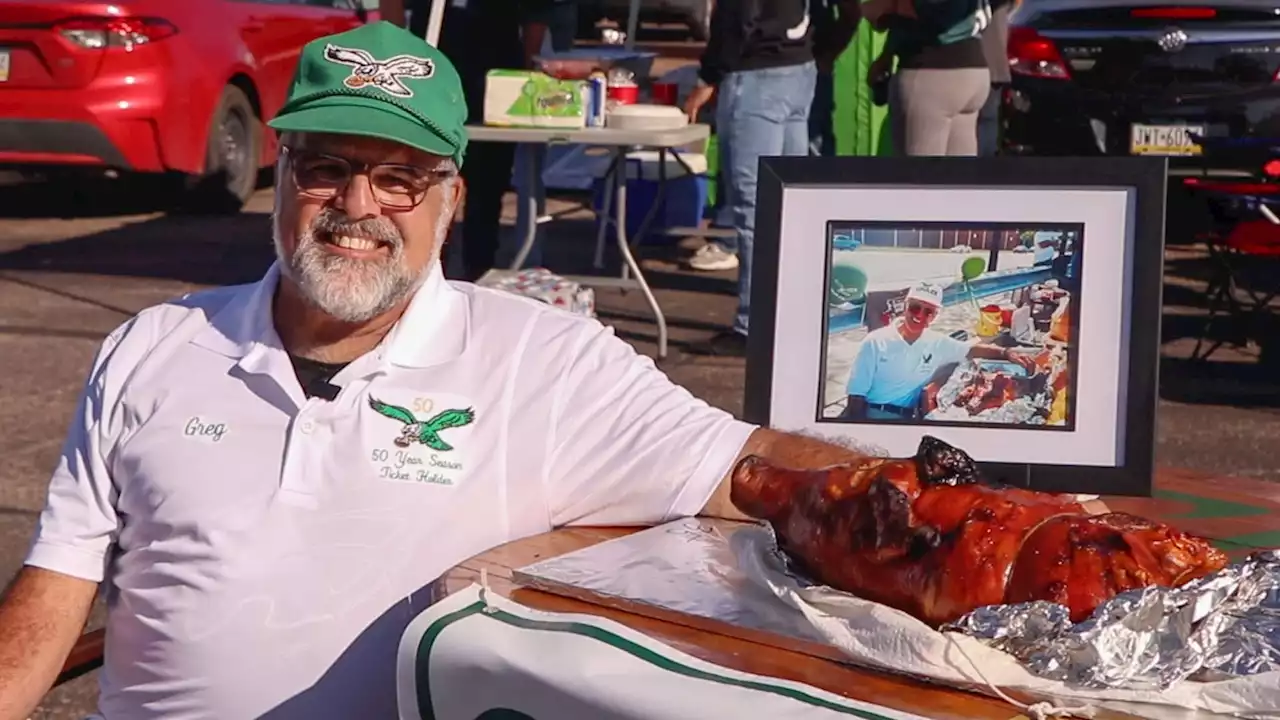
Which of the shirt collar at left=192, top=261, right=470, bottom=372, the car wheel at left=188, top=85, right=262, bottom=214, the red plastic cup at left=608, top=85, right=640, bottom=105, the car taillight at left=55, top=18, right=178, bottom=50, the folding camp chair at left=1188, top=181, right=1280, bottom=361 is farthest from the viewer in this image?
the car wheel at left=188, top=85, right=262, bottom=214

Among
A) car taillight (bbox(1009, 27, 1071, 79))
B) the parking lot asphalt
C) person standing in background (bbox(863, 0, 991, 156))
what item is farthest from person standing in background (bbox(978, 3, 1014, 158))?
person standing in background (bbox(863, 0, 991, 156))

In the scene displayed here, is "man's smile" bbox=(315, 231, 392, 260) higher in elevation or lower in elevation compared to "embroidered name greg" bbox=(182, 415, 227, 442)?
higher

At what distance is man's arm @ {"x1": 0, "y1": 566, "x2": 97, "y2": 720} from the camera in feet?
7.08

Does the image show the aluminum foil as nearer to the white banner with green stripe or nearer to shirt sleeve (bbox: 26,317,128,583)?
the white banner with green stripe

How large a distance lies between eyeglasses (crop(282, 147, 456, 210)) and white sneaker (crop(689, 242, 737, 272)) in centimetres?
705

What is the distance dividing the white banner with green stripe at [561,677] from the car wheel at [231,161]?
30.5ft

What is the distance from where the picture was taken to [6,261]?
9203 mm

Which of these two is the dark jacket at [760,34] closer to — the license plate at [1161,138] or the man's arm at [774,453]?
the license plate at [1161,138]

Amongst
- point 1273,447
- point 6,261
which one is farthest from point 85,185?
point 1273,447

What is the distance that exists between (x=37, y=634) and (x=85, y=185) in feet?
34.8

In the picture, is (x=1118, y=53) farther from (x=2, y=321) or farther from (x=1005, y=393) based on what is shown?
(x=1005, y=393)

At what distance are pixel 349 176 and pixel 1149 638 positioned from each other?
1.22 m

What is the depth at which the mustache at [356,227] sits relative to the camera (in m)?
2.27

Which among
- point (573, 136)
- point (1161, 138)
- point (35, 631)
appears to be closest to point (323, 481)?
point (35, 631)
